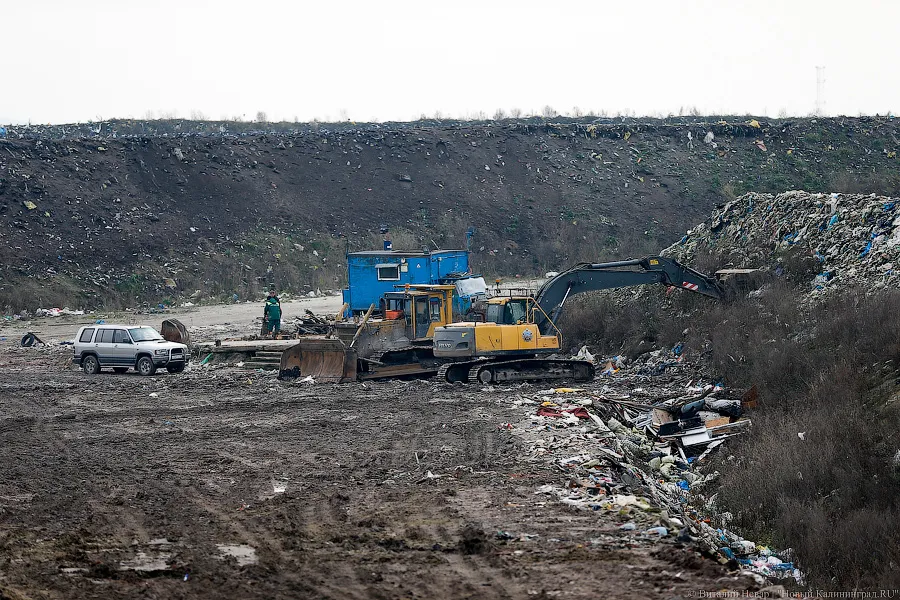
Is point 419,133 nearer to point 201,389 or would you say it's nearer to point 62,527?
point 201,389

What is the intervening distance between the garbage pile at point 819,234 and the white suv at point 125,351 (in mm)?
15012

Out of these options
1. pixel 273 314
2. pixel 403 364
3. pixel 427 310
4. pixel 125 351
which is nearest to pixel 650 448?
pixel 403 364

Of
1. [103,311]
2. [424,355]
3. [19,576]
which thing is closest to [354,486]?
[19,576]

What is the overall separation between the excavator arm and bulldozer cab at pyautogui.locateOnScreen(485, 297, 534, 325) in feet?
0.80

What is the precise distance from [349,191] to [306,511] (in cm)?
4370

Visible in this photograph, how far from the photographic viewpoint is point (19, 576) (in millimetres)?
8414

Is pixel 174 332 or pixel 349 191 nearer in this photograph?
pixel 174 332

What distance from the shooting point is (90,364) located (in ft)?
80.2

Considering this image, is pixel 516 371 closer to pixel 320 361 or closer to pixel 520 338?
pixel 520 338

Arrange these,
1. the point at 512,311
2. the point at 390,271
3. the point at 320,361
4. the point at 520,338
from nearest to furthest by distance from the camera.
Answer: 1. the point at 520,338
2. the point at 512,311
3. the point at 320,361
4. the point at 390,271

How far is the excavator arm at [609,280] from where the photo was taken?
2155cm

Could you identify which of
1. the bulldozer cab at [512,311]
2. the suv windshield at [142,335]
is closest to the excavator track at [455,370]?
the bulldozer cab at [512,311]

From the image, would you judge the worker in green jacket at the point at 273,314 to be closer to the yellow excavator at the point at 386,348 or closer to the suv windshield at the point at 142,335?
the suv windshield at the point at 142,335

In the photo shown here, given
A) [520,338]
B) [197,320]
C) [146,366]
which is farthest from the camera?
[197,320]
